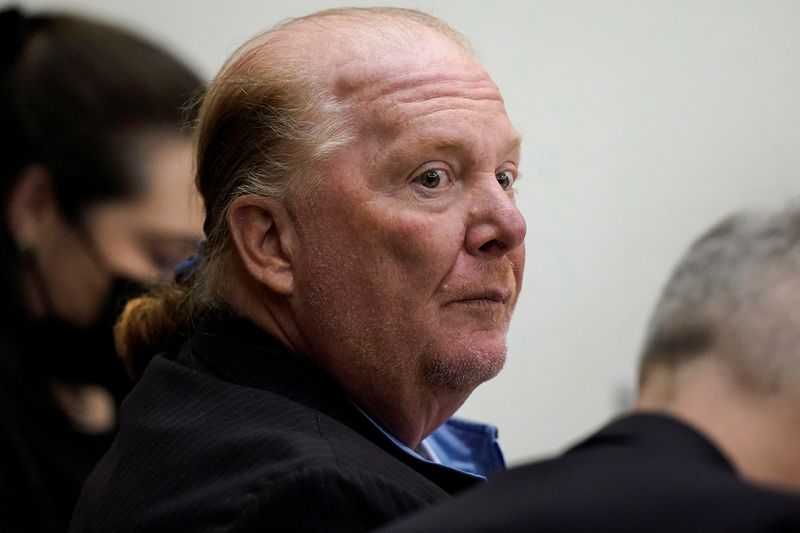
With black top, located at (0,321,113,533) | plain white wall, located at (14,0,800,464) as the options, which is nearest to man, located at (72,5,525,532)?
black top, located at (0,321,113,533)

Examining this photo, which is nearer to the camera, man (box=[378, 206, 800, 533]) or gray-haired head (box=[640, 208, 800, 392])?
man (box=[378, 206, 800, 533])

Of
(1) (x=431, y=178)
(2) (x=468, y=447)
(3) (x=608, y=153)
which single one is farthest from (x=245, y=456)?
(3) (x=608, y=153)

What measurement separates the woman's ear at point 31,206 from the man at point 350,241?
3.52ft

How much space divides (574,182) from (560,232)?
0.45ft

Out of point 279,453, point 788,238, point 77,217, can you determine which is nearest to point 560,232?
point 77,217

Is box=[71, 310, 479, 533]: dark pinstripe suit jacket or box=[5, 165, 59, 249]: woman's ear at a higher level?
box=[71, 310, 479, 533]: dark pinstripe suit jacket

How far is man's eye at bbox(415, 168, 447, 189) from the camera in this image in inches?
68.1

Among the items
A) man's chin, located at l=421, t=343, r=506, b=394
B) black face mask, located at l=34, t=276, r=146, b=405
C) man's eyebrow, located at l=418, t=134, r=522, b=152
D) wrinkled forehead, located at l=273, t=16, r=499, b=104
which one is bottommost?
black face mask, located at l=34, t=276, r=146, b=405

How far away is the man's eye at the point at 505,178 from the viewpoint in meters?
1.84

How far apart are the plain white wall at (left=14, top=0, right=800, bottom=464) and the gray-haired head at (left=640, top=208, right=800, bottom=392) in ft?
7.49

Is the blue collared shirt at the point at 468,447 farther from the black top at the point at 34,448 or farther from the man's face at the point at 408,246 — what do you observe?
the black top at the point at 34,448

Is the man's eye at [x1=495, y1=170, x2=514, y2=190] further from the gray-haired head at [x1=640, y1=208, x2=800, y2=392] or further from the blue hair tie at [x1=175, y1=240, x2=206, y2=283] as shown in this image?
the gray-haired head at [x1=640, y1=208, x2=800, y2=392]

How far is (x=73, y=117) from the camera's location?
277 centimetres

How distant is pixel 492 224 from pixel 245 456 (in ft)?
1.68
